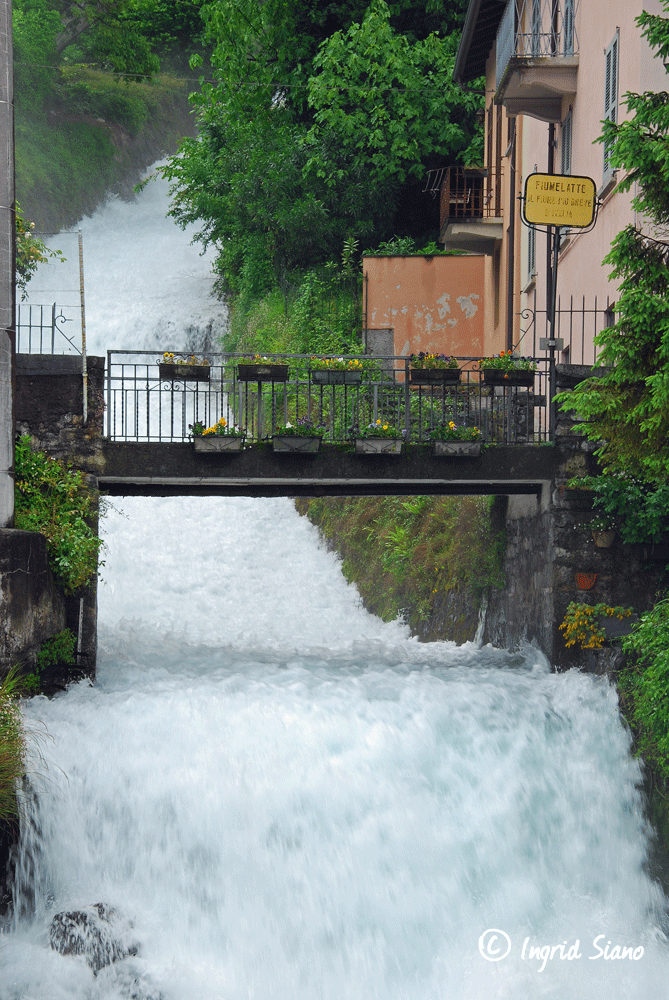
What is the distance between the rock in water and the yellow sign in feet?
30.3

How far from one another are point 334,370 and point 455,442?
5.95 ft

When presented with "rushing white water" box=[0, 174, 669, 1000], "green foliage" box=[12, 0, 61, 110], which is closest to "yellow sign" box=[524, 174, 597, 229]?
"rushing white water" box=[0, 174, 669, 1000]

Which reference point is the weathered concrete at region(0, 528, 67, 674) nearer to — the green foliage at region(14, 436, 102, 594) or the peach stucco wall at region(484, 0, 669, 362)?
the green foliage at region(14, 436, 102, 594)

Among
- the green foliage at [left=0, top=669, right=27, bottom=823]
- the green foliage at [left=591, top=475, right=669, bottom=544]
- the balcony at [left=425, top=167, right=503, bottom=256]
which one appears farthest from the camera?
the balcony at [left=425, top=167, right=503, bottom=256]

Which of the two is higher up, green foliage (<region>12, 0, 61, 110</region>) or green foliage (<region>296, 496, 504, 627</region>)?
green foliage (<region>12, 0, 61, 110</region>)

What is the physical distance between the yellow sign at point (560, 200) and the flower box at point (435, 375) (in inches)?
83.1

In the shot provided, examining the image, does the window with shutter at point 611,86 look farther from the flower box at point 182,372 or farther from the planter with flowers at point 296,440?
the flower box at point 182,372

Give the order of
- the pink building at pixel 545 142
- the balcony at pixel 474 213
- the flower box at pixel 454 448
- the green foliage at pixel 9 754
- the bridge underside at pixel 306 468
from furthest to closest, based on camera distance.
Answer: the balcony at pixel 474 213 < the pink building at pixel 545 142 < the flower box at pixel 454 448 < the bridge underside at pixel 306 468 < the green foliage at pixel 9 754

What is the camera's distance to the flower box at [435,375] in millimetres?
13250

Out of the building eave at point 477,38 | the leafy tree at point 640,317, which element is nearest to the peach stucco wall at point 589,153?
the leafy tree at point 640,317

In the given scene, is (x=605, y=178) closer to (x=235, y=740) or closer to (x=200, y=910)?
(x=235, y=740)

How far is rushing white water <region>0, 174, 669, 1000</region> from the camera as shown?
8.98 metres

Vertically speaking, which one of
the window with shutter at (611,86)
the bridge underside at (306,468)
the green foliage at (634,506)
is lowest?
the green foliage at (634,506)

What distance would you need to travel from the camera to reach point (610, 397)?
390 inches
